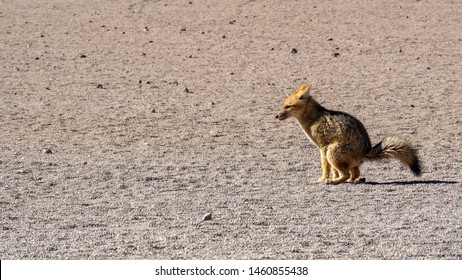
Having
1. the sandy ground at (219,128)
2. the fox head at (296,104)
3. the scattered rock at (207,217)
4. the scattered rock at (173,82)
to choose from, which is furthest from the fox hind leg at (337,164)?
the scattered rock at (173,82)

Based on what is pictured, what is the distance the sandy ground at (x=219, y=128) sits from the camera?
24.9ft

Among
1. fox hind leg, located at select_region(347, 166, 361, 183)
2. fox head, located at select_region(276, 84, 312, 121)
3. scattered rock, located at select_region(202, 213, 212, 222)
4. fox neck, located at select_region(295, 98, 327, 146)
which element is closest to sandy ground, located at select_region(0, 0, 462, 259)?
scattered rock, located at select_region(202, 213, 212, 222)

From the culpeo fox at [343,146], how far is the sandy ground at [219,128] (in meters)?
0.20

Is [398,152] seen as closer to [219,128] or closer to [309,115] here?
[309,115]

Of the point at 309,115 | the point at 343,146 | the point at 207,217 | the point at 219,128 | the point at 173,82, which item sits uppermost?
the point at 173,82

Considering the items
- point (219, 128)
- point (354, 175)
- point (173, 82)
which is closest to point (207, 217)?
point (354, 175)

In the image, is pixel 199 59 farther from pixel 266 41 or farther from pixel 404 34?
pixel 404 34

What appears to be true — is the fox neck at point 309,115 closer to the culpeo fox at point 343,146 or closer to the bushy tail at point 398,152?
the culpeo fox at point 343,146

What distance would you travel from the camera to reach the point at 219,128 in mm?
12562

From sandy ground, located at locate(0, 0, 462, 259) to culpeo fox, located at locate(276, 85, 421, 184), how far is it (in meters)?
0.20

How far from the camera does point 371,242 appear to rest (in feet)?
23.8

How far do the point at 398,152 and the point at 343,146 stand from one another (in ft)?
1.62

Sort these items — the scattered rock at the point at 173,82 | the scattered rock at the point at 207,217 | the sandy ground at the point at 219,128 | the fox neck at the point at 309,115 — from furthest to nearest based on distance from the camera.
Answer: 1. the scattered rock at the point at 173,82
2. the fox neck at the point at 309,115
3. the scattered rock at the point at 207,217
4. the sandy ground at the point at 219,128

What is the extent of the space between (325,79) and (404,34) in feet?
14.9
